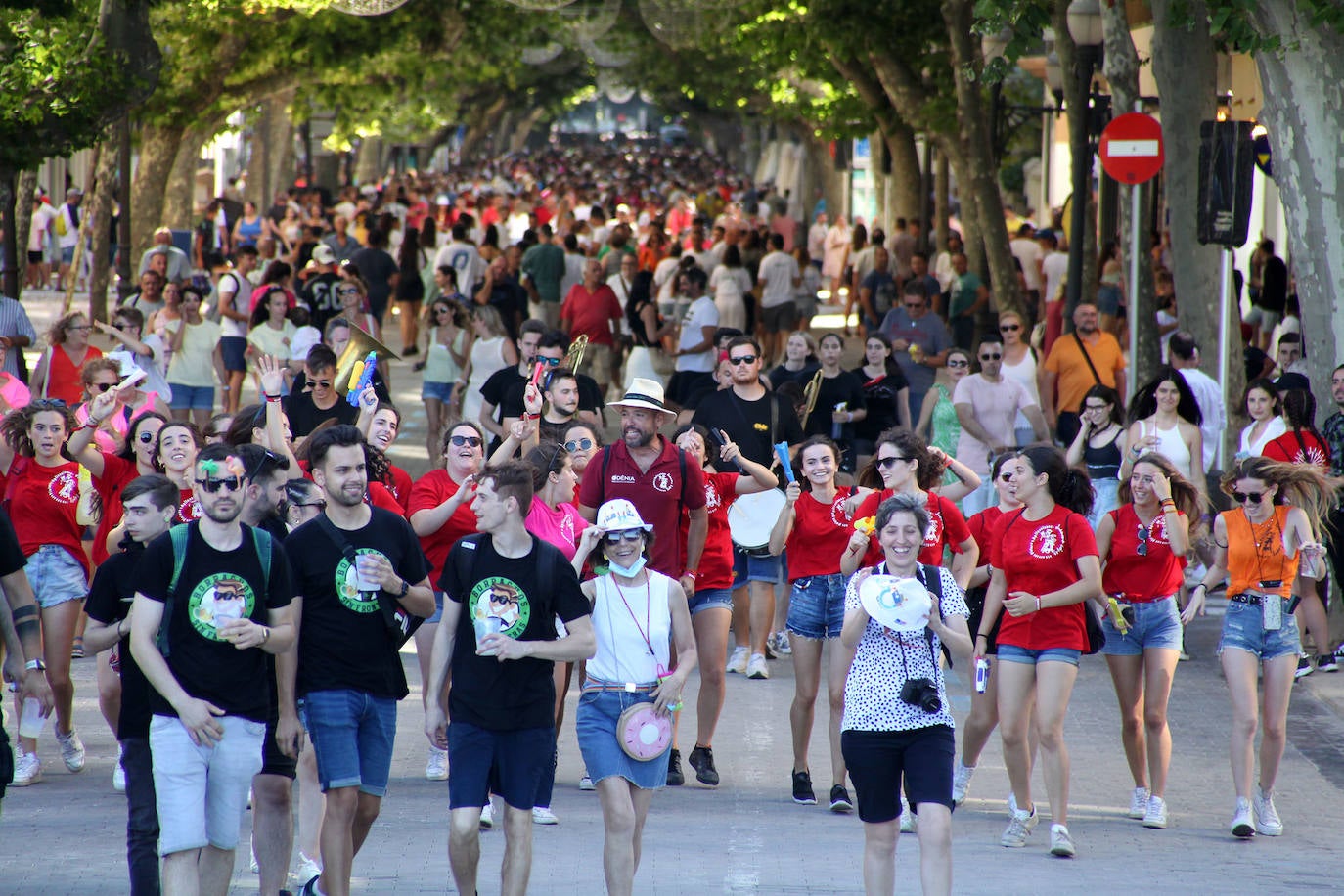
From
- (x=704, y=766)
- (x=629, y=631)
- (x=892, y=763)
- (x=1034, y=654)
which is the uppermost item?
(x=629, y=631)

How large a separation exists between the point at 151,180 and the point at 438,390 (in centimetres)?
1064

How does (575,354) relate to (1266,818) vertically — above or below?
above

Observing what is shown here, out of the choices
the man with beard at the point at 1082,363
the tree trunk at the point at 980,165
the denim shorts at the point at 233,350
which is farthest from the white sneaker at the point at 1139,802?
the tree trunk at the point at 980,165

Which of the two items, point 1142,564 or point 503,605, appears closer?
point 503,605

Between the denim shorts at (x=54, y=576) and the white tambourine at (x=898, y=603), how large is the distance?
12.6 feet

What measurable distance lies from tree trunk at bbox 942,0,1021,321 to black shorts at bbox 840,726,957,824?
14363 millimetres

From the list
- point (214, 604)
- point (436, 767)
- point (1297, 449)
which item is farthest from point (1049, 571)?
point (1297, 449)

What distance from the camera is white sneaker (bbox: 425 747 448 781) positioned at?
847cm

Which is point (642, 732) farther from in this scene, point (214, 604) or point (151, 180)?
point (151, 180)

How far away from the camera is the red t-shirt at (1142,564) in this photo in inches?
319

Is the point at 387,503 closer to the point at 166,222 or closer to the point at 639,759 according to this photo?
the point at 639,759

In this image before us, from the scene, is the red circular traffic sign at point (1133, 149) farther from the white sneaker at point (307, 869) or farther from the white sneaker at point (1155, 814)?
the white sneaker at point (307, 869)

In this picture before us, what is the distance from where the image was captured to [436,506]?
26.7 feet

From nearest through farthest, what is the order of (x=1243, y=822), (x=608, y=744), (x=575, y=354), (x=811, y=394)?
1. (x=608, y=744)
2. (x=1243, y=822)
3. (x=575, y=354)
4. (x=811, y=394)
